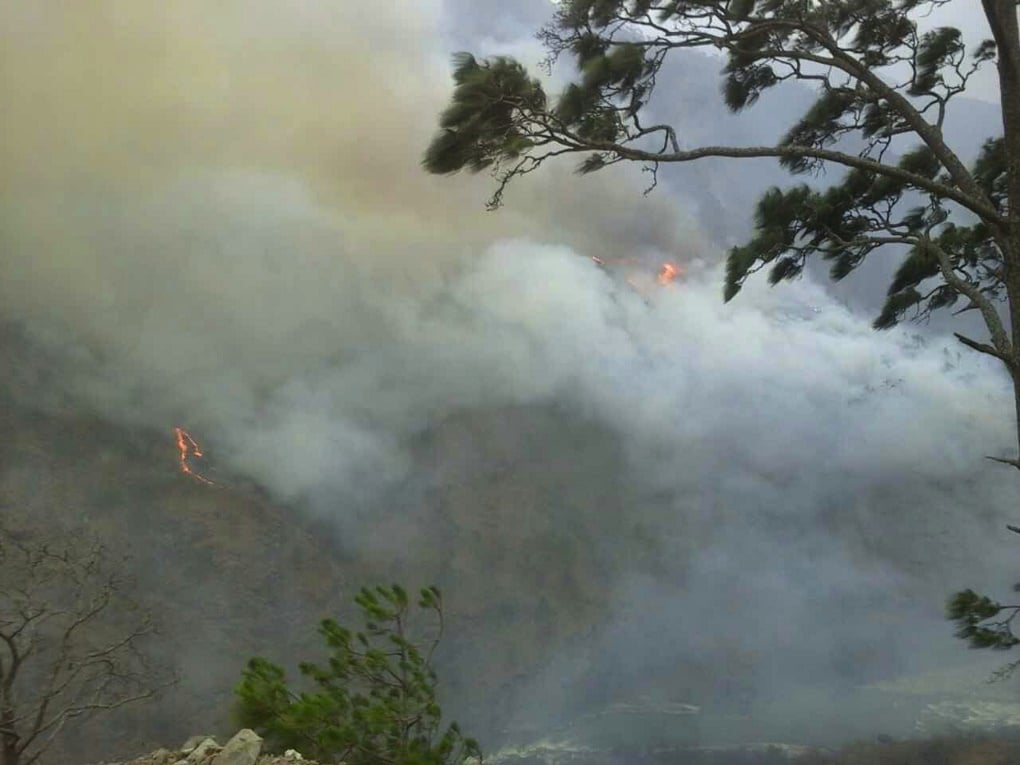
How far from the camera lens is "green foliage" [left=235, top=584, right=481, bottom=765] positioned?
6.66 metres

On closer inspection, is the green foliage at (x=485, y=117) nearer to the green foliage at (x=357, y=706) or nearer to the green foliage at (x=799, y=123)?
the green foliage at (x=799, y=123)

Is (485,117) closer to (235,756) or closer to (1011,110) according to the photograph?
(1011,110)

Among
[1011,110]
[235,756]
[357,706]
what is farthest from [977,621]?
[235,756]

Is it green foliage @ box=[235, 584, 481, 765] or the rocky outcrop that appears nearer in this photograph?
the rocky outcrop

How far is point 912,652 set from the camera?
87.2 meters

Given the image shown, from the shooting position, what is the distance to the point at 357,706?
7191 mm

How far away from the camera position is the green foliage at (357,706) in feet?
21.8

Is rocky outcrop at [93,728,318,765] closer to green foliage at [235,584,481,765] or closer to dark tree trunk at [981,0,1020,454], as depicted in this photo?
green foliage at [235,584,481,765]

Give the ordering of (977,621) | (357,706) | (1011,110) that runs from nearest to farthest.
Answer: (1011,110)
(977,621)
(357,706)

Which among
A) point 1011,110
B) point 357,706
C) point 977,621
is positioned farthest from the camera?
point 357,706

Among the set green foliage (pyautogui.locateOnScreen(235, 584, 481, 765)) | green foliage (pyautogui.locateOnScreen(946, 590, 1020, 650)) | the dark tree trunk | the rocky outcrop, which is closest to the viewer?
the dark tree trunk

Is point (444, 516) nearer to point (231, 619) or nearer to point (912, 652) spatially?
point (231, 619)

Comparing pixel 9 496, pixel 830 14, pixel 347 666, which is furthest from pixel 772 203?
pixel 9 496

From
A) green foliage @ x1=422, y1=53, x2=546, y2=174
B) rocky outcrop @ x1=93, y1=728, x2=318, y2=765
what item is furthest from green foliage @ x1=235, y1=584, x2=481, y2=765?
green foliage @ x1=422, y1=53, x2=546, y2=174
